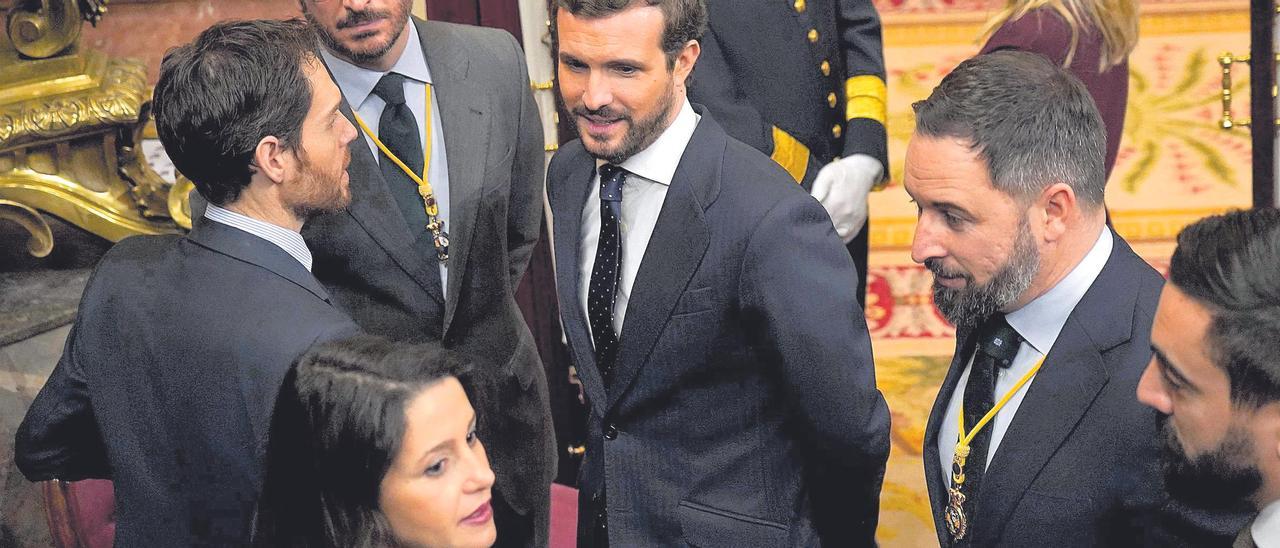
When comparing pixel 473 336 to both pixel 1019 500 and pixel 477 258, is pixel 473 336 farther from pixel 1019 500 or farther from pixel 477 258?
pixel 1019 500

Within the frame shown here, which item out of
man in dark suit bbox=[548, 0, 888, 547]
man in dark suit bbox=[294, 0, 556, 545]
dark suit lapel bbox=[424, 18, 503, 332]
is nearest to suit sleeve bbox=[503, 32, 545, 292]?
man in dark suit bbox=[294, 0, 556, 545]

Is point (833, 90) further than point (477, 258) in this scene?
Yes

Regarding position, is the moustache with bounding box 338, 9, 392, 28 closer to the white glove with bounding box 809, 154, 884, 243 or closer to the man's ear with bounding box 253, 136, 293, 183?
the man's ear with bounding box 253, 136, 293, 183

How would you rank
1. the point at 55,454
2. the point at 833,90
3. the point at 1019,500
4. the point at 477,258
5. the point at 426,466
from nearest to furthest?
the point at 426,466 < the point at 1019,500 < the point at 55,454 < the point at 477,258 < the point at 833,90

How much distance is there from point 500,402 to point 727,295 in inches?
36.0

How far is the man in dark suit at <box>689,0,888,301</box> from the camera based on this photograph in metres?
3.29

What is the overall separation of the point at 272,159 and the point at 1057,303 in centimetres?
131

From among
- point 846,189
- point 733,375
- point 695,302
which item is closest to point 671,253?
point 695,302

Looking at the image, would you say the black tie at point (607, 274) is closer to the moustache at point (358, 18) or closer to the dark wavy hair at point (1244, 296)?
the moustache at point (358, 18)

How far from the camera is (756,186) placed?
247cm

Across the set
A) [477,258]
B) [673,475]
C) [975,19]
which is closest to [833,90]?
[477,258]

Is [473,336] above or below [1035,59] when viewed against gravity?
below

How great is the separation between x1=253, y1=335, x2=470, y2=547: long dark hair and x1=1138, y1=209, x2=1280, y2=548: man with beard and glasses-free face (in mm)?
990

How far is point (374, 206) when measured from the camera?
284 centimetres
